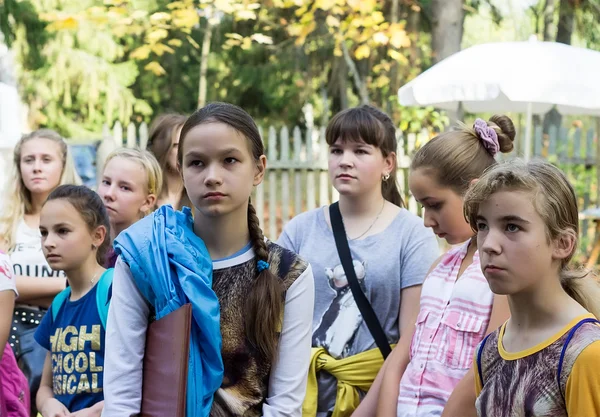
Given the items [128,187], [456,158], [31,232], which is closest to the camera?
[456,158]

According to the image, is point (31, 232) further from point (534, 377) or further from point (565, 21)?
point (565, 21)

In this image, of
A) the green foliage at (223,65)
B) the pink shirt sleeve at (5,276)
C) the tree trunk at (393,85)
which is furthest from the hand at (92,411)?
the tree trunk at (393,85)

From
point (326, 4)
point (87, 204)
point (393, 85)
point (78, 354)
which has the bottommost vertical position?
point (78, 354)

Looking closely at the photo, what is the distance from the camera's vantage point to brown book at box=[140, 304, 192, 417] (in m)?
2.30

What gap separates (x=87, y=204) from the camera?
12.0 ft

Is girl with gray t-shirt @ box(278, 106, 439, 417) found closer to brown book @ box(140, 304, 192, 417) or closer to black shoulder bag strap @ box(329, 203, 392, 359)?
black shoulder bag strap @ box(329, 203, 392, 359)

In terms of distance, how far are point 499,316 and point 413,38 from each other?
11902 millimetres

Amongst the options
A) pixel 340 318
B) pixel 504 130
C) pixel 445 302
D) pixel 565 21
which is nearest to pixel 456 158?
pixel 504 130

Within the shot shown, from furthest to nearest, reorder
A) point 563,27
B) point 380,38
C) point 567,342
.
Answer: point 563,27
point 380,38
point 567,342

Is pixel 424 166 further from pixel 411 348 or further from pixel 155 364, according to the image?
pixel 155 364

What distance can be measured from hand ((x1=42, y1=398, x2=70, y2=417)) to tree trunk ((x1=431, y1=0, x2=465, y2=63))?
9507mm

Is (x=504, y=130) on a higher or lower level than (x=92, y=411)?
higher

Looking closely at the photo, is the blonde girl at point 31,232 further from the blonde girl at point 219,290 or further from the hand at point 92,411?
the blonde girl at point 219,290

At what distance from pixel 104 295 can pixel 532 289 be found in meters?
1.88
